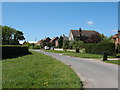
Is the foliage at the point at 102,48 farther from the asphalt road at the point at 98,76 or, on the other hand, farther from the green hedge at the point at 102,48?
the asphalt road at the point at 98,76

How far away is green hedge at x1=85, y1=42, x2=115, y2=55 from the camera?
2628 centimetres

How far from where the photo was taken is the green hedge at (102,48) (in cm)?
2628

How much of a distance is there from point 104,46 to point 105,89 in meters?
22.4

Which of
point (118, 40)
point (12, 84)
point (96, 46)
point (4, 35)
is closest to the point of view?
point (12, 84)

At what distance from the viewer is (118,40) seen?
151 feet

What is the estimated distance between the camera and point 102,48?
2823cm

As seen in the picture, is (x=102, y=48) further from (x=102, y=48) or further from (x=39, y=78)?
(x=39, y=78)

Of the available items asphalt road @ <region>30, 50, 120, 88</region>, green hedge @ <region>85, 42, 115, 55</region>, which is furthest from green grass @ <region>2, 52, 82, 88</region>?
green hedge @ <region>85, 42, 115, 55</region>

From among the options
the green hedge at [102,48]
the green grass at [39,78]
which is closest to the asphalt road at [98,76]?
the green grass at [39,78]

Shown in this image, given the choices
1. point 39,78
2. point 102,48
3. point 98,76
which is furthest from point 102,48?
point 39,78

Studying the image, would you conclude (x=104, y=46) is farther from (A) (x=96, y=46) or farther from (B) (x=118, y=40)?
(B) (x=118, y=40)

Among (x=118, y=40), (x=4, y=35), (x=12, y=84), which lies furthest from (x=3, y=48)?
(x=4, y=35)

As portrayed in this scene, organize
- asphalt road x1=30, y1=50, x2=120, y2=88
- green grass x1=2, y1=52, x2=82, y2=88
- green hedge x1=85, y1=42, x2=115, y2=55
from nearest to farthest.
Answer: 1. green grass x1=2, y1=52, x2=82, y2=88
2. asphalt road x1=30, y1=50, x2=120, y2=88
3. green hedge x1=85, y1=42, x2=115, y2=55

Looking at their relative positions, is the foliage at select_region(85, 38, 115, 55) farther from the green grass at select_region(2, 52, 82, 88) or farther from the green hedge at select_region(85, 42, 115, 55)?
the green grass at select_region(2, 52, 82, 88)
